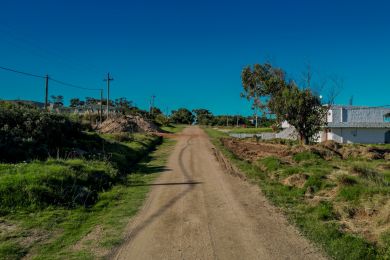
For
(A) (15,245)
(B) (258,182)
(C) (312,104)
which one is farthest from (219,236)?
(C) (312,104)

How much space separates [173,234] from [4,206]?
4.43 m

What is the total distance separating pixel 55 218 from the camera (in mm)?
8344

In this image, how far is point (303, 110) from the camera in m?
31.8

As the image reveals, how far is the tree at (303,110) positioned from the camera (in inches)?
1245

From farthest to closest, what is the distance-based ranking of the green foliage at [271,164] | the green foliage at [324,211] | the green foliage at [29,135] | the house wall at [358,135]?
1. the house wall at [358,135]
2. the green foliage at [271,164]
3. the green foliage at [29,135]
4. the green foliage at [324,211]

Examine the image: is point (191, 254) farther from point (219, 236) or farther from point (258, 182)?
point (258, 182)

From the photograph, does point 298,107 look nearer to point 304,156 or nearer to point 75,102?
point 304,156

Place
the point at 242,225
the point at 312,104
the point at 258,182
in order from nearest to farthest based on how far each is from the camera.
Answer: the point at 242,225, the point at 258,182, the point at 312,104

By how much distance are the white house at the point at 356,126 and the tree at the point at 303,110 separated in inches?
642

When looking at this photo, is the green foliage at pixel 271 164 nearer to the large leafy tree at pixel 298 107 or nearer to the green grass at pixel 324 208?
the green grass at pixel 324 208

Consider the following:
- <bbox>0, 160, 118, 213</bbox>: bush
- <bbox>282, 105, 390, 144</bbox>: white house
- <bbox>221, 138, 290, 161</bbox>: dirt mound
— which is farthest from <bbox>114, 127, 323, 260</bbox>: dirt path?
<bbox>282, 105, 390, 144</bbox>: white house

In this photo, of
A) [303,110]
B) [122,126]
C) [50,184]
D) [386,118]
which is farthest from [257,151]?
[386,118]

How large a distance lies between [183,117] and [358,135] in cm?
9716

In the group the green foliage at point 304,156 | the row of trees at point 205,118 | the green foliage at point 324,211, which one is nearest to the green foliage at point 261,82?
the green foliage at point 304,156
